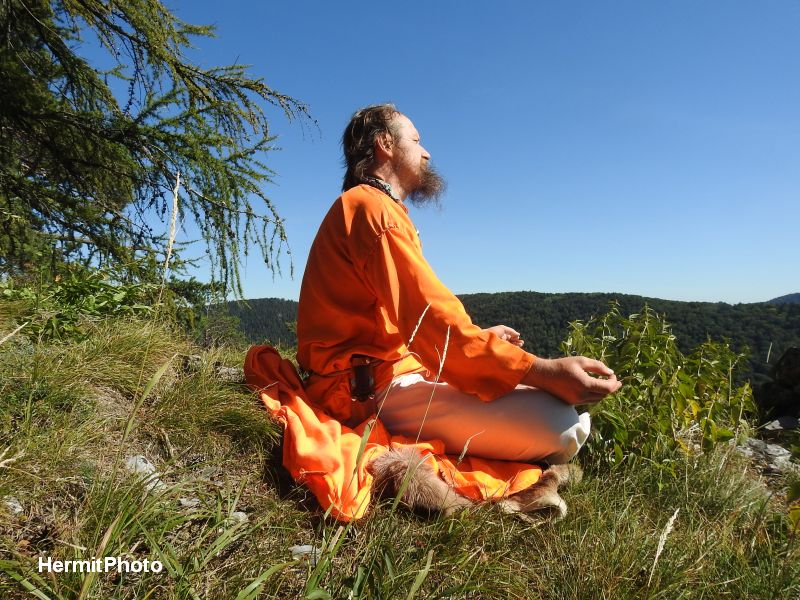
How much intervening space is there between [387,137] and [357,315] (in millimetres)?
1037

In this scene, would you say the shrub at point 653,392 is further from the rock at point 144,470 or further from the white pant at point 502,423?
the rock at point 144,470

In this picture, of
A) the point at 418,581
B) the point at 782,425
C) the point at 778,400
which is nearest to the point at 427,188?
the point at 418,581

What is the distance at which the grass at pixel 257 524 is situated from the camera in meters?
1.19

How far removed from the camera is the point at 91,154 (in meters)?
4.12

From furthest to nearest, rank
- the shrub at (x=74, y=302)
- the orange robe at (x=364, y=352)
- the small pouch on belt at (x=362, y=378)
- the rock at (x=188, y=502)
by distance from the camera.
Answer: the shrub at (x=74, y=302), the small pouch on belt at (x=362, y=378), the orange robe at (x=364, y=352), the rock at (x=188, y=502)

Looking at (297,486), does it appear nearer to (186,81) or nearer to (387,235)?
(387,235)

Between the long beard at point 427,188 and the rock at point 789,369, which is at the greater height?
the long beard at point 427,188

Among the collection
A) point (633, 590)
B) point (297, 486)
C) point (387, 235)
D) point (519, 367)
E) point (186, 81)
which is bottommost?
point (633, 590)

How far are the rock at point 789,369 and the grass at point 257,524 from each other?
5978 millimetres

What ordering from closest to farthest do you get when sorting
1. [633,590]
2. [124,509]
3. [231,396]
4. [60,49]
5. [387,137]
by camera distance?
[124,509], [633,590], [231,396], [387,137], [60,49]

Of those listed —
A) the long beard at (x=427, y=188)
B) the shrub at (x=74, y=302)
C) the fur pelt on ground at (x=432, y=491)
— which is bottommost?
the fur pelt on ground at (x=432, y=491)

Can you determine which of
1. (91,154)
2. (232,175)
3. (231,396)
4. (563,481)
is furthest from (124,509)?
(91,154)

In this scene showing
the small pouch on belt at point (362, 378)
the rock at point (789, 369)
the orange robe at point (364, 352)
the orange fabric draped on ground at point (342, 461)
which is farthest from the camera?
the rock at point (789, 369)

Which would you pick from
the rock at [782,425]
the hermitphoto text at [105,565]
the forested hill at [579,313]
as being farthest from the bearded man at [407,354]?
the forested hill at [579,313]
